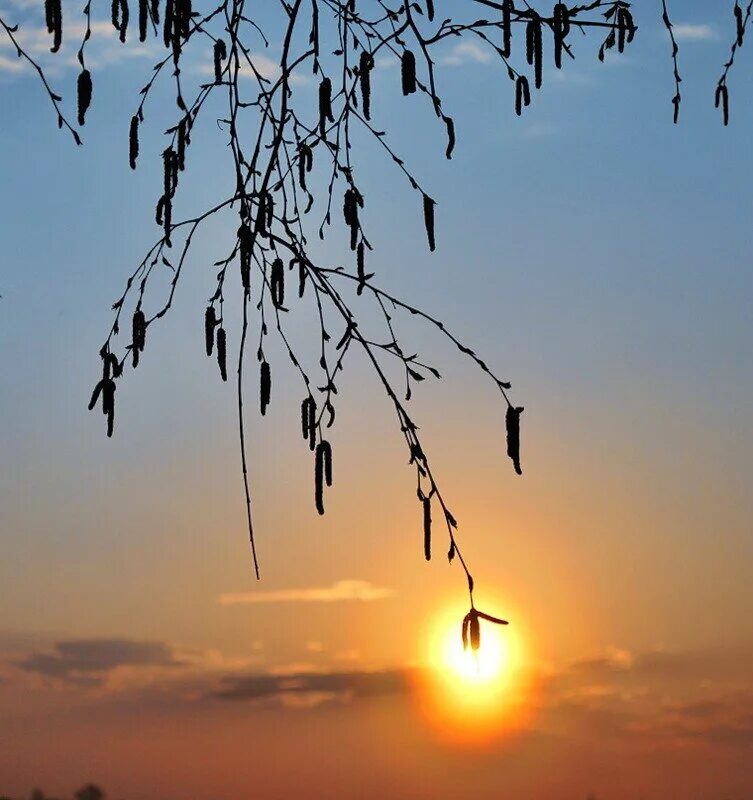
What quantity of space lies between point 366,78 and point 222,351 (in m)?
1.00

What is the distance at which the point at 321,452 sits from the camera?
3.98 metres

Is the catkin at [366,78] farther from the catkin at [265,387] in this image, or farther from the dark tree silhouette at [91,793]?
the dark tree silhouette at [91,793]

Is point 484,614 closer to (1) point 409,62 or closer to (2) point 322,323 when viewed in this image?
(2) point 322,323

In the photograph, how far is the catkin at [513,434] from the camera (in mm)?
3936

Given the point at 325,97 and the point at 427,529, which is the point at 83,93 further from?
the point at 427,529

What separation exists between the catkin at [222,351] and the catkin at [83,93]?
2.61 ft

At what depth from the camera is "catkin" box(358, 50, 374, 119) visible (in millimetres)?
4289

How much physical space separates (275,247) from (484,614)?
1.32 metres

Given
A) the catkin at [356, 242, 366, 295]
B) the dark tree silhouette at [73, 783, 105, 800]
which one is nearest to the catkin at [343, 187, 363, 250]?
the catkin at [356, 242, 366, 295]

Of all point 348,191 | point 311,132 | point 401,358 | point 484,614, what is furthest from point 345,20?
point 484,614

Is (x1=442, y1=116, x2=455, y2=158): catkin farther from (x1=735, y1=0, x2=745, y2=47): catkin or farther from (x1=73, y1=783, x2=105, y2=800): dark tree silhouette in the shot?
(x1=73, y1=783, x2=105, y2=800): dark tree silhouette

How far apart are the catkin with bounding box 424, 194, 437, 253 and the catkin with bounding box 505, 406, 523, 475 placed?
56cm

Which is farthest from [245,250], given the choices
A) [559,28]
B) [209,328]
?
[559,28]

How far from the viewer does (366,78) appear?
14.4 feet
